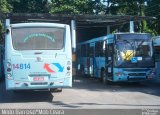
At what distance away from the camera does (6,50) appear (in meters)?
16.6

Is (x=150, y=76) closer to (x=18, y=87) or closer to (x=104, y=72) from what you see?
(x=104, y=72)

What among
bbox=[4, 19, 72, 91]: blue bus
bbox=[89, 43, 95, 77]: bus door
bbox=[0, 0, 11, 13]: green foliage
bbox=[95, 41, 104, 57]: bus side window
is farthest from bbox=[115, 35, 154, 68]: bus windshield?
bbox=[0, 0, 11, 13]: green foliage

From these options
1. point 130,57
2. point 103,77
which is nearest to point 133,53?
point 130,57

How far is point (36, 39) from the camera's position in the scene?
16.9 meters

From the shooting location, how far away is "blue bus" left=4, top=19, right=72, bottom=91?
647 inches

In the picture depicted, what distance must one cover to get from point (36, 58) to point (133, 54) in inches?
329

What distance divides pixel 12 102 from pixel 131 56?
8770 millimetres

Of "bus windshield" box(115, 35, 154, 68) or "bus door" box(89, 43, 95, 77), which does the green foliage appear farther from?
"bus windshield" box(115, 35, 154, 68)

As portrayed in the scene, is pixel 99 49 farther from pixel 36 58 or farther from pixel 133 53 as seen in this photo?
pixel 36 58

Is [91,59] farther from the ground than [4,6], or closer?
closer

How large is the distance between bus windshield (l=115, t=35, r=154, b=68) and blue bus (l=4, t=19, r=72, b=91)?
6938mm

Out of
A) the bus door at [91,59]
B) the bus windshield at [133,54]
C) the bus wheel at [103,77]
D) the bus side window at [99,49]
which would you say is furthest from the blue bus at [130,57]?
the bus door at [91,59]

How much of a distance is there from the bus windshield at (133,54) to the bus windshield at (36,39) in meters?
7.01

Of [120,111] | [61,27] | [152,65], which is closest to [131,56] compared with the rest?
Answer: [152,65]
